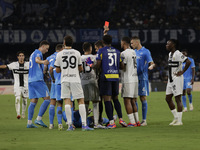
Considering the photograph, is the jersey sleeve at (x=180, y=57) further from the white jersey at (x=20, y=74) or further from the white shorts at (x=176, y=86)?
the white jersey at (x=20, y=74)

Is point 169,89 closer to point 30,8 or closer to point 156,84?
point 156,84

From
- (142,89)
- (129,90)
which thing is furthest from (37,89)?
(142,89)

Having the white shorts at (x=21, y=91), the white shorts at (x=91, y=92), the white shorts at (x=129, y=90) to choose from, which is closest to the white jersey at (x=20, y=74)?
the white shorts at (x=21, y=91)

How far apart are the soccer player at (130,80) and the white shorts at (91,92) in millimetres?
687

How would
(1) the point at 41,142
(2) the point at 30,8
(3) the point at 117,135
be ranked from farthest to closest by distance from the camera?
(2) the point at 30,8 → (3) the point at 117,135 → (1) the point at 41,142

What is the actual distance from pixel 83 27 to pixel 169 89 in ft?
92.7

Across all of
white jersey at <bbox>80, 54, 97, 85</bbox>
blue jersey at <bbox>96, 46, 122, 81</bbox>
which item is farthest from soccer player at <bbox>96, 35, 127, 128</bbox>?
white jersey at <bbox>80, 54, 97, 85</bbox>

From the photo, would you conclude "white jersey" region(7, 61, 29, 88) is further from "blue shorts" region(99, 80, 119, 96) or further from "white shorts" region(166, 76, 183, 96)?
"white shorts" region(166, 76, 183, 96)

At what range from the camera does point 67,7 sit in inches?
1646

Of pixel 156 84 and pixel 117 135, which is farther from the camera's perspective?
pixel 156 84

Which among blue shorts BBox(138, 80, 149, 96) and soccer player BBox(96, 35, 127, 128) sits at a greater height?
soccer player BBox(96, 35, 127, 128)

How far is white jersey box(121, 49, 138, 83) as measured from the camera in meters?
10.4

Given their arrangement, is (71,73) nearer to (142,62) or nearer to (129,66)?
(129,66)

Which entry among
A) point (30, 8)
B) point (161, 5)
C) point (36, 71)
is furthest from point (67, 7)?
point (36, 71)
